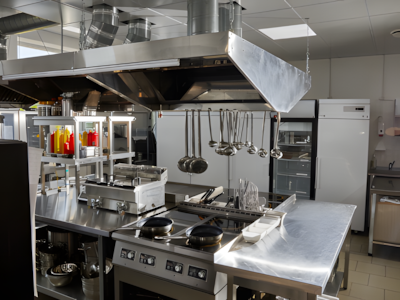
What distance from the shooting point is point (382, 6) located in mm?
2719

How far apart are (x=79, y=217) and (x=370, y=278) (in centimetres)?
288

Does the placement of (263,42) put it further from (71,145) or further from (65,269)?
(65,269)

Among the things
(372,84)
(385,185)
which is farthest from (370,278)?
(372,84)

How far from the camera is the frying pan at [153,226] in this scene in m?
1.98

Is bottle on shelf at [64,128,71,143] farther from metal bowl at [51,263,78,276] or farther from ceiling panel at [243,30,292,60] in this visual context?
ceiling panel at [243,30,292,60]

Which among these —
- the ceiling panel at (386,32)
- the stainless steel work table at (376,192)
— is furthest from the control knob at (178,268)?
the stainless steel work table at (376,192)

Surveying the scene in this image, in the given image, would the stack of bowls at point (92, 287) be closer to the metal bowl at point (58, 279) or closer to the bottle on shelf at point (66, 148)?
the metal bowl at point (58, 279)

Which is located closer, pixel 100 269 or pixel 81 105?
pixel 100 269

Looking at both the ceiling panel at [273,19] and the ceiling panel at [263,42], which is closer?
the ceiling panel at [273,19]

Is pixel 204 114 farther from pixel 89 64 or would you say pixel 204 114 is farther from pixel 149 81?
pixel 89 64

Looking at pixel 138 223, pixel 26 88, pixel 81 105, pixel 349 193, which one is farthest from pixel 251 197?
pixel 349 193

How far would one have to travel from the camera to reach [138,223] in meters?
2.17

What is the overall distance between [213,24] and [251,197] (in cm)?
123

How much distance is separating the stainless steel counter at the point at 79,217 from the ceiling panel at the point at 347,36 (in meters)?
2.40
